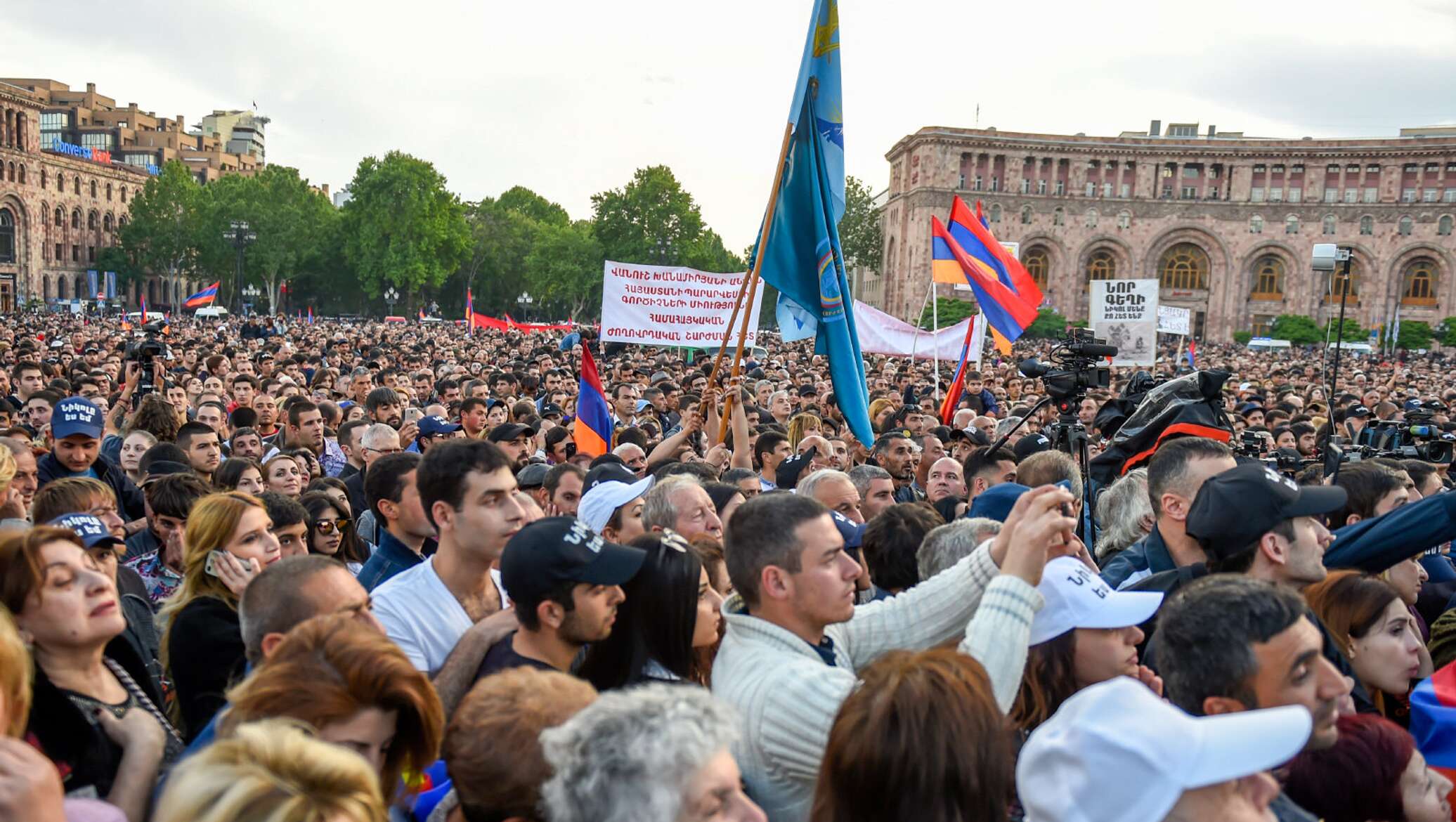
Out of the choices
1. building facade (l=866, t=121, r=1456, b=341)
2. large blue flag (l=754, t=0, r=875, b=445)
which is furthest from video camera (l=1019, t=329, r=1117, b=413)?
building facade (l=866, t=121, r=1456, b=341)

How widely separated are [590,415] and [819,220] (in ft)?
9.04

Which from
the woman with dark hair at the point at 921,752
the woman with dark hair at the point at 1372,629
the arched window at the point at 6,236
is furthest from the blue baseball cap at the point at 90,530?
the arched window at the point at 6,236

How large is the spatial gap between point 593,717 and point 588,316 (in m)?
86.3

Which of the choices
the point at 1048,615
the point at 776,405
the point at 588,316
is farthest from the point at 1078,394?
the point at 588,316

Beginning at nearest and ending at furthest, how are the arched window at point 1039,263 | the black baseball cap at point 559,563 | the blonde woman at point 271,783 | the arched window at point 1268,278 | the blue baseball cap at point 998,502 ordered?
1. the blonde woman at point 271,783
2. the black baseball cap at point 559,563
3. the blue baseball cap at point 998,502
4. the arched window at point 1039,263
5. the arched window at point 1268,278

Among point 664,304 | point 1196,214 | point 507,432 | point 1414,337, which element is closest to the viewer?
point 507,432

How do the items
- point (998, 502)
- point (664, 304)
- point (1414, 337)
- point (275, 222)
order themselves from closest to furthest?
point (998, 502) → point (664, 304) → point (1414, 337) → point (275, 222)

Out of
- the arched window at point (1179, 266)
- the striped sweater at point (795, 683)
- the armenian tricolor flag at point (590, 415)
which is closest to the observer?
the striped sweater at point (795, 683)

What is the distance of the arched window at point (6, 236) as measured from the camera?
236 ft

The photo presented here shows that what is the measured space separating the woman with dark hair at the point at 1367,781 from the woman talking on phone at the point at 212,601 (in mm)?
2999

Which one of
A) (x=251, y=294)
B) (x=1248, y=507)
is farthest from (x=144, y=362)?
(x=251, y=294)

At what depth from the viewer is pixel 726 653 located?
2934mm

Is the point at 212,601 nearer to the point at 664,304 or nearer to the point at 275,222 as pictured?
the point at 664,304

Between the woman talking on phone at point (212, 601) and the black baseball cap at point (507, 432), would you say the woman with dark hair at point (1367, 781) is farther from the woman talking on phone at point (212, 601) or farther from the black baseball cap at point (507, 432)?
the black baseball cap at point (507, 432)
